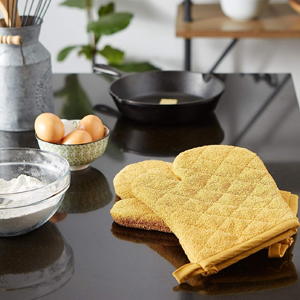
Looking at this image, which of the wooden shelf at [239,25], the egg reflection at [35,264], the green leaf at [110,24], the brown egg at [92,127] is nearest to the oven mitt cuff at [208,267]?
the egg reflection at [35,264]

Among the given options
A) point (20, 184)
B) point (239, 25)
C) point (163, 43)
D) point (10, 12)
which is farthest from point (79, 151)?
point (163, 43)

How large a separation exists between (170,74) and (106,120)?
0.90 ft

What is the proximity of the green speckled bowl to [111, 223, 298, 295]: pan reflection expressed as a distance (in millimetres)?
269

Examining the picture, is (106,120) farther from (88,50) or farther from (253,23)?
(88,50)

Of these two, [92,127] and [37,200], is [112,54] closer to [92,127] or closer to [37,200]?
[92,127]

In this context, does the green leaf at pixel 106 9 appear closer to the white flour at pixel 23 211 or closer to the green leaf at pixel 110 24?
the green leaf at pixel 110 24

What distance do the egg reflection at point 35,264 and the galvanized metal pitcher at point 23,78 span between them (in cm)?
44

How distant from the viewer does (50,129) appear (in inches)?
36.9

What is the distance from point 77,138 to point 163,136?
28 cm

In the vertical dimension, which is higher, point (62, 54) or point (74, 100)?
point (74, 100)

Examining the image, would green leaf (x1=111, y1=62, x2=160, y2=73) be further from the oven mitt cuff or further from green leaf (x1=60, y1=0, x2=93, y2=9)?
the oven mitt cuff

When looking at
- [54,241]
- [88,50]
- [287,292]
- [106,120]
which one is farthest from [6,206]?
[88,50]

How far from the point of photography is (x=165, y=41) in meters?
2.62

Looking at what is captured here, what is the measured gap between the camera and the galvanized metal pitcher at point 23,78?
109 centimetres
